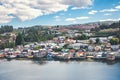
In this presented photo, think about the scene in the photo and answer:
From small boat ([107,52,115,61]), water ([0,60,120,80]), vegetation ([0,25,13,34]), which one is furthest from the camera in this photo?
vegetation ([0,25,13,34])

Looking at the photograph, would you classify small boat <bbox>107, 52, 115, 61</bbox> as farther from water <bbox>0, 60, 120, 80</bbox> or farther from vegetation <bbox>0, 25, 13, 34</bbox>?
vegetation <bbox>0, 25, 13, 34</bbox>

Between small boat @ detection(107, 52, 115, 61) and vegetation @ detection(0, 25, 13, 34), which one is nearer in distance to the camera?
small boat @ detection(107, 52, 115, 61)

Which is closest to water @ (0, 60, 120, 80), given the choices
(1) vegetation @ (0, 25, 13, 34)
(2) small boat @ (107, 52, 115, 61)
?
(2) small boat @ (107, 52, 115, 61)

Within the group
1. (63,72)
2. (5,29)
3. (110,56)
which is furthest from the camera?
(5,29)

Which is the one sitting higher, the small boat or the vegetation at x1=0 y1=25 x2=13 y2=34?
the vegetation at x1=0 y1=25 x2=13 y2=34

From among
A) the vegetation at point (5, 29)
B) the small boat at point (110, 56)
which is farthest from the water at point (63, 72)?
the vegetation at point (5, 29)

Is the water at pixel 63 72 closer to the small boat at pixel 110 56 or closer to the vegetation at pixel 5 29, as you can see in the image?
the small boat at pixel 110 56

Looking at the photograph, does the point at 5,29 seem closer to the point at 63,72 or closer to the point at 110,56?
the point at 110,56

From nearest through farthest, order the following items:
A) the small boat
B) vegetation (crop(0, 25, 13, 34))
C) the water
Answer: the water
the small boat
vegetation (crop(0, 25, 13, 34))

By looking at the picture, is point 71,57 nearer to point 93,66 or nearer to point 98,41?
point 93,66

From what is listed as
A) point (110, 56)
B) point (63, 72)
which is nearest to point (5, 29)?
point (110, 56)

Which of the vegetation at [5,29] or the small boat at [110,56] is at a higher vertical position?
the vegetation at [5,29]
